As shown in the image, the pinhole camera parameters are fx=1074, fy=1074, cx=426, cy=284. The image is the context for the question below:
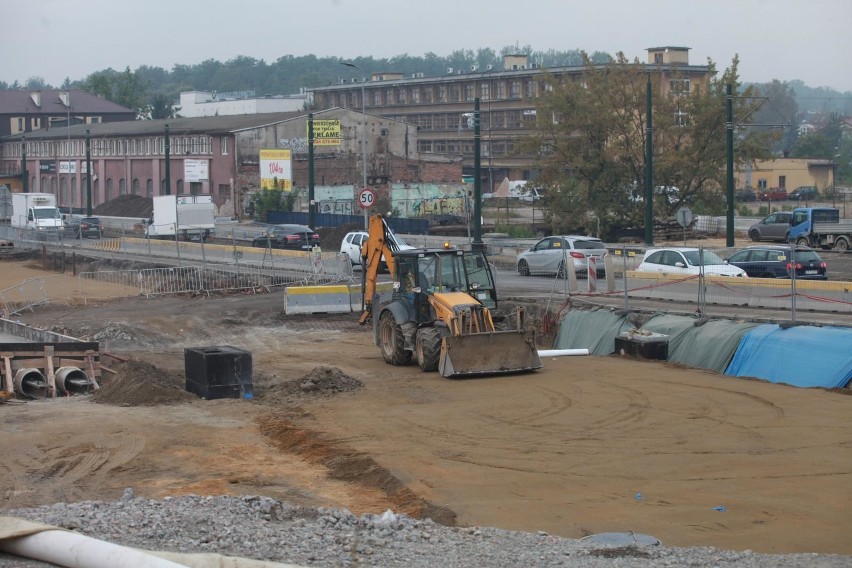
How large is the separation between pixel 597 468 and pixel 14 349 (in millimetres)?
13185

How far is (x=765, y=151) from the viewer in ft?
175

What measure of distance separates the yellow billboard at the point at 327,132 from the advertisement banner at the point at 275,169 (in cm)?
463

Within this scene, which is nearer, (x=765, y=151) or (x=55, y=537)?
(x=55, y=537)

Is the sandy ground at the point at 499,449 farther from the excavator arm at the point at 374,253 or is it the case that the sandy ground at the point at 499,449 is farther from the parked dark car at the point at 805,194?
the parked dark car at the point at 805,194

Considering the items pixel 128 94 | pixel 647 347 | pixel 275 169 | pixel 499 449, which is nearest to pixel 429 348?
pixel 647 347

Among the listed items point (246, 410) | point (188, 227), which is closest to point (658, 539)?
point (246, 410)

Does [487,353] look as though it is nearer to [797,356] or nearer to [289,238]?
[797,356]

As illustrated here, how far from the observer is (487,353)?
20938 mm

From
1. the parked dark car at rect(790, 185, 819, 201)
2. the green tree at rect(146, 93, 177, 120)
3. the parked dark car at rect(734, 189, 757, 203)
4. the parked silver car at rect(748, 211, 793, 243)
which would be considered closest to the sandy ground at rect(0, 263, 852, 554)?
the parked silver car at rect(748, 211, 793, 243)

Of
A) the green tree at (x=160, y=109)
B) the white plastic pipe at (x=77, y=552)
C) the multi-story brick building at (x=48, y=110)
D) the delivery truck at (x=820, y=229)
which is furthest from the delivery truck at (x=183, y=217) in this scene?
Result: the green tree at (x=160, y=109)

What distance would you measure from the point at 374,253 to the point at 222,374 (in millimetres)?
5293

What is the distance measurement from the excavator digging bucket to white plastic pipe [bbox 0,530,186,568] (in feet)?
39.5

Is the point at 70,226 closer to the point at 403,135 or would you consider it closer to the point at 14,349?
the point at 403,135

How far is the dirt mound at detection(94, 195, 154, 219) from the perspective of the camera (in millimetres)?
80988
